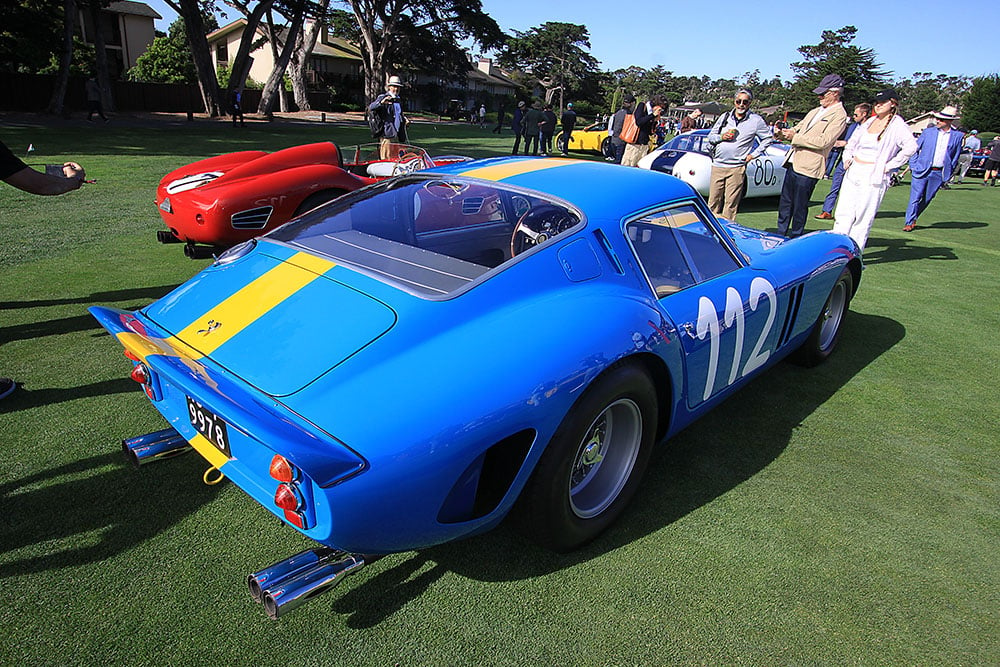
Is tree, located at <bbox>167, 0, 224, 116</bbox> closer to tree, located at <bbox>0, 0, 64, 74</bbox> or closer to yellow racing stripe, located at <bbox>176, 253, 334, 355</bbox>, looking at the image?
tree, located at <bbox>0, 0, 64, 74</bbox>

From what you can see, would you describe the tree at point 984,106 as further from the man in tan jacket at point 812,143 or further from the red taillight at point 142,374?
the red taillight at point 142,374

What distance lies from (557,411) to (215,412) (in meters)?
0.99

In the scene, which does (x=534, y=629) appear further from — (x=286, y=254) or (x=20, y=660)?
(x=286, y=254)

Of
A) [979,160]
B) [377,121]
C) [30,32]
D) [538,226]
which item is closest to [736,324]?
[538,226]

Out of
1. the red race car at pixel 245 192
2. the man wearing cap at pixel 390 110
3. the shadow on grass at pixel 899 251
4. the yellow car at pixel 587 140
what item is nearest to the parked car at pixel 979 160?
the yellow car at pixel 587 140

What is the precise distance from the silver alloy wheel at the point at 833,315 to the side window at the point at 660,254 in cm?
175

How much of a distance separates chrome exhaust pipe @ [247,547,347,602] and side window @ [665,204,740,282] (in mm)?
1939

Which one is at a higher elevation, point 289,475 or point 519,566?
point 289,475

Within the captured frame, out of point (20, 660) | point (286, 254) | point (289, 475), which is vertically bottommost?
point (20, 660)

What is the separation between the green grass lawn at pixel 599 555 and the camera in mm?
1850

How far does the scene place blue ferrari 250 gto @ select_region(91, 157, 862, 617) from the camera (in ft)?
5.34

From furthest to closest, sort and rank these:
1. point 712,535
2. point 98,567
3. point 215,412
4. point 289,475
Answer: point 712,535
point 98,567
point 215,412
point 289,475

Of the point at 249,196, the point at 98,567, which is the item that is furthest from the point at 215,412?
the point at 249,196

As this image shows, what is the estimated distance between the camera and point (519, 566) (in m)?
2.16
